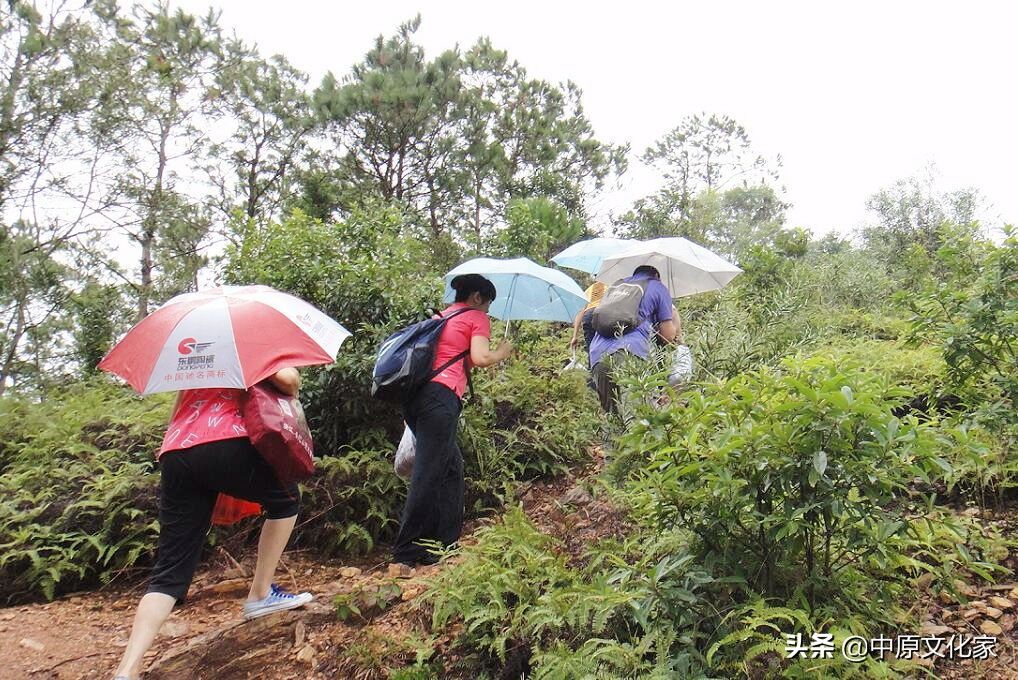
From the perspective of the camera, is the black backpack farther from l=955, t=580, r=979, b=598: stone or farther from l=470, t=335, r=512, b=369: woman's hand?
l=955, t=580, r=979, b=598: stone

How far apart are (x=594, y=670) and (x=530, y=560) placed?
79 cm

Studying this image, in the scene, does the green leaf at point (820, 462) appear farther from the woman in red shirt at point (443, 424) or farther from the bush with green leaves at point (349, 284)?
the bush with green leaves at point (349, 284)

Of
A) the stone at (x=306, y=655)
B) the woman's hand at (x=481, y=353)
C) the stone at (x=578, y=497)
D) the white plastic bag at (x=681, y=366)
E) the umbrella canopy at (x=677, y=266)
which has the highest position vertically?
the umbrella canopy at (x=677, y=266)

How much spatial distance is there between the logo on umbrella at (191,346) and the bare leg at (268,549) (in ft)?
2.85

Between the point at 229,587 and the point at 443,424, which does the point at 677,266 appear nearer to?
the point at 443,424

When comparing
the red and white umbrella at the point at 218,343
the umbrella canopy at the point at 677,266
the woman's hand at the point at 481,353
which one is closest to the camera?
the red and white umbrella at the point at 218,343

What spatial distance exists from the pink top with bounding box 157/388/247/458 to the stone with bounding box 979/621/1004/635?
296 cm

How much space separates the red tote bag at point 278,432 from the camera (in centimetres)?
287

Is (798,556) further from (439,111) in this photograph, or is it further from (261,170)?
(261,170)

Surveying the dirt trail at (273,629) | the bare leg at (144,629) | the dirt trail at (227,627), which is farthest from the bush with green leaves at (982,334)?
the bare leg at (144,629)

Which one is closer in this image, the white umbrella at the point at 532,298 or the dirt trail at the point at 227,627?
the dirt trail at the point at 227,627

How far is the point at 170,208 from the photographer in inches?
527

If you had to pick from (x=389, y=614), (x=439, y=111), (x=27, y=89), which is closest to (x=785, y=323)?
(x=389, y=614)

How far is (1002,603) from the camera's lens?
107 inches
